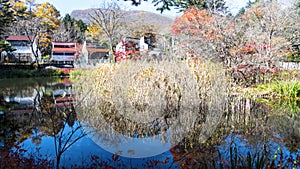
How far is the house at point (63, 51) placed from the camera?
78.3 ft

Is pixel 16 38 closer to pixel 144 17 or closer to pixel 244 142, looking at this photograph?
pixel 144 17

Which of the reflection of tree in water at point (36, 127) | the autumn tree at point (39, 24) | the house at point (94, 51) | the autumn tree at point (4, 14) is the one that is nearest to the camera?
the reflection of tree in water at point (36, 127)

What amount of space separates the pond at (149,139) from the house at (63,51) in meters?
18.7

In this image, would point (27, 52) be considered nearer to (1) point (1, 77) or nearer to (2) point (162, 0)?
(1) point (1, 77)

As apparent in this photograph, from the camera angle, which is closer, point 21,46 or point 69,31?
point 21,46

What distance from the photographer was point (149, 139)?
407 cm

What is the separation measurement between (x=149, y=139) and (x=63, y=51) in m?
21.6

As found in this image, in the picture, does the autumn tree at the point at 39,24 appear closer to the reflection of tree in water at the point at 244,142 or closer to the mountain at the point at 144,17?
the mountain at the point at 144,17

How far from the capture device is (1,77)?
15234 mm

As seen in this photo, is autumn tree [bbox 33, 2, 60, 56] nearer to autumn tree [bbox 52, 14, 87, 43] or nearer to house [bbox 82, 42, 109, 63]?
autumn tree [bbox 52, 14, 87, 43]

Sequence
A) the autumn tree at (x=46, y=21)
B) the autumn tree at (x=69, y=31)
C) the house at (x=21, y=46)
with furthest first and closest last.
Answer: the autumn tree at (x=69, y=31)
the house at (x=21, y=46)
the autumn tree at (x=46, y=21)

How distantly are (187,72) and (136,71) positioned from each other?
1076mm

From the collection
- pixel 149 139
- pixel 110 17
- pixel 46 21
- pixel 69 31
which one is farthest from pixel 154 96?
pixel 69 31

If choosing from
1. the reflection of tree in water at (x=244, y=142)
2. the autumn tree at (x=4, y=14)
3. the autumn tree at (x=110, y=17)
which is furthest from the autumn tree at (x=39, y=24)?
the reflection of tree in water at (x=244, y=142)
